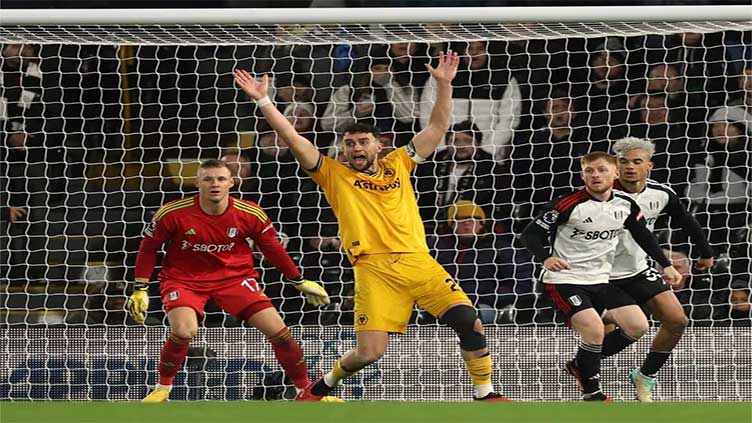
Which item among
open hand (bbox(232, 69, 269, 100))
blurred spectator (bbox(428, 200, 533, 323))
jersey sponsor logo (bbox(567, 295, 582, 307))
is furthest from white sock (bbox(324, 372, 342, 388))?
blurred spectator (bbox(428, 200, 533, 323))

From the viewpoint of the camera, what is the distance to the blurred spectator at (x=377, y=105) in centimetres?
793

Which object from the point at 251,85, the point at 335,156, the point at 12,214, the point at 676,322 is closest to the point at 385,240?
the point at 251,85

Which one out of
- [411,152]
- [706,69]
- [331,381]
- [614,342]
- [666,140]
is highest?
[706,69]

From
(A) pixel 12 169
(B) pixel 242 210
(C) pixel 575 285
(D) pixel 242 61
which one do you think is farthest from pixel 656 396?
(A) pixel 12 169

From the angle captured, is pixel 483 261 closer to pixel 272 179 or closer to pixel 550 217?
pixel 272 179

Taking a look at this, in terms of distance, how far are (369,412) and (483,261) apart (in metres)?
3.42

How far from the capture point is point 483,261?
26.2ft

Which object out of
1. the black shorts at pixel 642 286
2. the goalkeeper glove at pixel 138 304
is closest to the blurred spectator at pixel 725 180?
the black shorts at pixel 642 286

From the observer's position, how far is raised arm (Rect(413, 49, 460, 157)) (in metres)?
6.08

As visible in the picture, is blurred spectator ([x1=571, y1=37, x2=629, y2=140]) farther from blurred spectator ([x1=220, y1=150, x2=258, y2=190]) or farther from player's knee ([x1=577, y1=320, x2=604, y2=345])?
blurred spectator ([x1=220, y1=150, x2=258, y2=190])

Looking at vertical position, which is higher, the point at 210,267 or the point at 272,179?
the point at 272,179

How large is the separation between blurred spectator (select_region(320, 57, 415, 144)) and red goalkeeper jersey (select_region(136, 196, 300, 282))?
1.45 m

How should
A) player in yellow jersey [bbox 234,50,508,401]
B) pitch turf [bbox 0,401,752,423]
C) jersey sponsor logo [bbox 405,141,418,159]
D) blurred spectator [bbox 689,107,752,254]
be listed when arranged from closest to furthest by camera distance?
pitch turf [bbox 0,401,752,423]
player in yellow jersey [bbox 234,50,508,401]
jersey sponsor logo [bbox 405,141,418,159]
blurred spectator [bbox 689,107,752,254]

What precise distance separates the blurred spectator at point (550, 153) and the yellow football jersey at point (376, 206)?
173 centimetres
